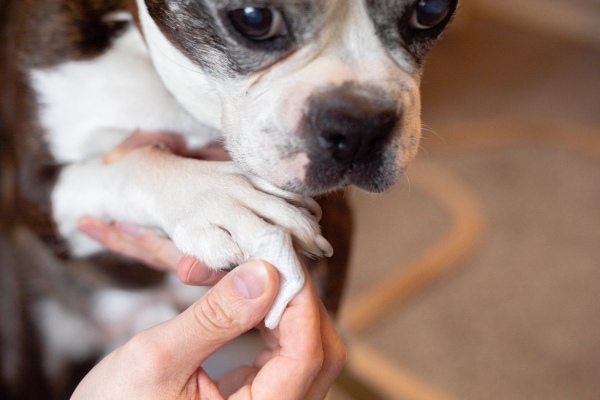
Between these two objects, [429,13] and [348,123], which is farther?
[429,13]

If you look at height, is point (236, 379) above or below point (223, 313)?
below

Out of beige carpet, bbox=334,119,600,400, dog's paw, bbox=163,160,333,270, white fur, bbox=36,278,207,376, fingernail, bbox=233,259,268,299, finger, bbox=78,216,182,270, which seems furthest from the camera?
beige carpet, bbox=334,119,600,400

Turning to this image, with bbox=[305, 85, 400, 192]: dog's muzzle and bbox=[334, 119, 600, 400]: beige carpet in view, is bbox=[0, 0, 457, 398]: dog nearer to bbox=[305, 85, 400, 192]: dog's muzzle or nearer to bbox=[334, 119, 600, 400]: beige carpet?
bbox=[305, 85, 400, 192]: dog's muzzle

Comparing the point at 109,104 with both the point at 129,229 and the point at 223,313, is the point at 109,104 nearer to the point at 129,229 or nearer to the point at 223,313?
the point at 129,229

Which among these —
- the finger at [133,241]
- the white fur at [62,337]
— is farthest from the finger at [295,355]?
the white fur at [62,337]

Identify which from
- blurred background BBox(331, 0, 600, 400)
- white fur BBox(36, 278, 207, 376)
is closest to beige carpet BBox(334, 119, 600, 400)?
blurred background BBox(331, 0, 600, 400)

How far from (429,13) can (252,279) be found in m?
0.63

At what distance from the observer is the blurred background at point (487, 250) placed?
257 cm

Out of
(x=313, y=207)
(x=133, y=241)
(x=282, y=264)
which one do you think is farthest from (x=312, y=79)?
(x=133, y=241)

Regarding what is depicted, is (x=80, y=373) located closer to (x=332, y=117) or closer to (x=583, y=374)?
(x=332, y=117)

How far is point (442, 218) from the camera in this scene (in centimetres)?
322

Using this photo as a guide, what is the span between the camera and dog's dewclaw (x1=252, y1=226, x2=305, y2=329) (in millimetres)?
1027

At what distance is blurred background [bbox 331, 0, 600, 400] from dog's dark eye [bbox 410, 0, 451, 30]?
3.42 ft

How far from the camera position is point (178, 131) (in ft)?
5.08
